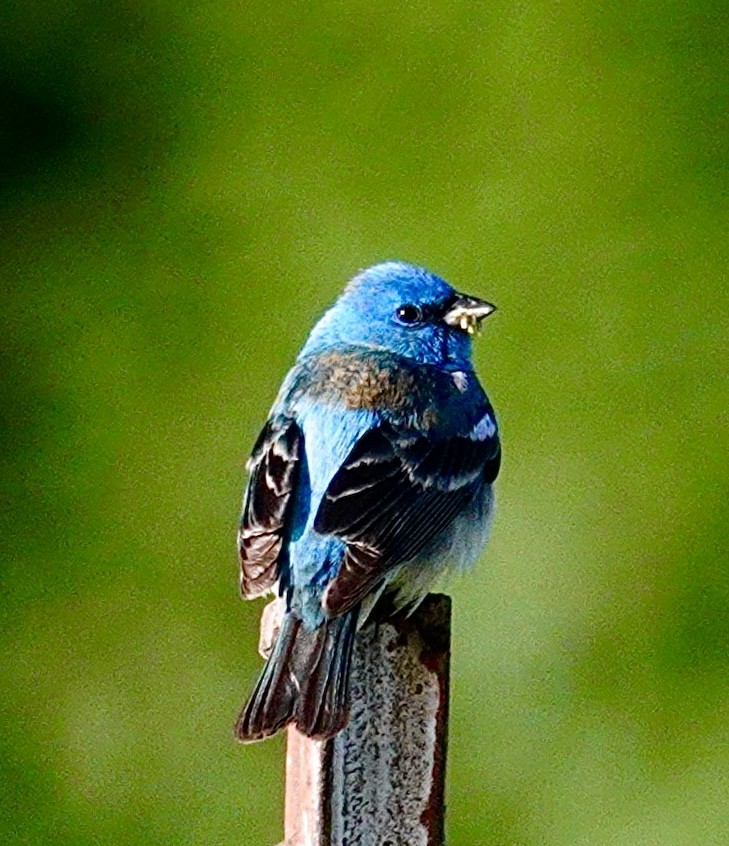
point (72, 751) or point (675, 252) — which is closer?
point (72, 751)

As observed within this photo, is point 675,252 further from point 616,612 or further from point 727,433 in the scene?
point 616,612

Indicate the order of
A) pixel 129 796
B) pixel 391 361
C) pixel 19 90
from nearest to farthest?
pixel 391 361
pixel 129 796
pixel 19 90

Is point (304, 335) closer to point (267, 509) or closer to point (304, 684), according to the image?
point (267, 509)

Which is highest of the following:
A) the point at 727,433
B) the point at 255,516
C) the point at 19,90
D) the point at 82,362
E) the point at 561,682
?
the point at 19,90

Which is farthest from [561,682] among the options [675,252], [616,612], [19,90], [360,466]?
[19,90]

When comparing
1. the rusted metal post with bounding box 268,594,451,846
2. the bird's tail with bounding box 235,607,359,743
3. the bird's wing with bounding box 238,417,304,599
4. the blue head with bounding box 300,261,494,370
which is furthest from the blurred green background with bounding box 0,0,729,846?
the rusted metal post with bounding box 268,594,451,846

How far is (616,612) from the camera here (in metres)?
5.54

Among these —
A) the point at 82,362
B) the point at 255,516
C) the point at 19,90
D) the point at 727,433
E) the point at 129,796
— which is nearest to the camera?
the point at 255,516

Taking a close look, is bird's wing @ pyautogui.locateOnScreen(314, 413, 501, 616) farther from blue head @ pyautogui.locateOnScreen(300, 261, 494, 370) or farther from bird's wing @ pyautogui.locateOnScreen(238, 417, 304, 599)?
blue head @ pyautogui.locateOnScreen(300, 261, 494, 370)

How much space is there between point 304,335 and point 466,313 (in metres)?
1.69

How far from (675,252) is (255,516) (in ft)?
8.97

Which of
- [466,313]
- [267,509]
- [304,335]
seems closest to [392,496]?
[267,509]

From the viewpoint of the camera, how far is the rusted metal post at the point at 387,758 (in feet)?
8.80

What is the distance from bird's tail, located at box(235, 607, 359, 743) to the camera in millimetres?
2805
